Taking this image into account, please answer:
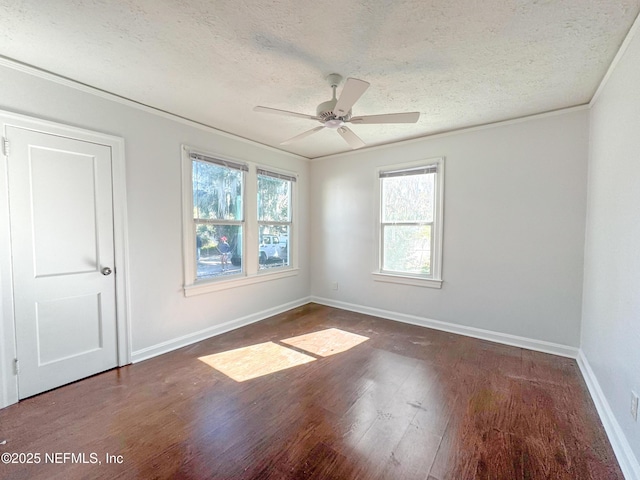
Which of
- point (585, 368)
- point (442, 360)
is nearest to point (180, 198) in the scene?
point (442, 360)

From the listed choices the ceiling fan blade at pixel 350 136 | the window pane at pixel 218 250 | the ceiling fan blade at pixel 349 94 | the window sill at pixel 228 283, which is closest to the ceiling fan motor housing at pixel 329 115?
the ceiling fan blade at pixel 349 94

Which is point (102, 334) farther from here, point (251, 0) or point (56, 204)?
point (251, 0)

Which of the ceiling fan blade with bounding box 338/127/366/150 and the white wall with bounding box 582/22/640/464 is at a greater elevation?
the ceiling fan blade with bounding box 338/127/366/150

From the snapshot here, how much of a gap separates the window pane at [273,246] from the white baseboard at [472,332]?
1159 millimetres

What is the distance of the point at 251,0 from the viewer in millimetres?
1500

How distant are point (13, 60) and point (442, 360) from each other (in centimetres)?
435

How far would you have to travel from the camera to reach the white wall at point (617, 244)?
5.16ft

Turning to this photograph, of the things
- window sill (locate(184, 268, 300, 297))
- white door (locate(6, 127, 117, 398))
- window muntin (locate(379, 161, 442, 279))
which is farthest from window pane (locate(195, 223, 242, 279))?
window muntin (locate(379, 161, 442, 279))

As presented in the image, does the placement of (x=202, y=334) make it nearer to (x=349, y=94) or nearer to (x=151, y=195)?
(x=151, y=195)

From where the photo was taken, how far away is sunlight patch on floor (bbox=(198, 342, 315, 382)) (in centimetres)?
256

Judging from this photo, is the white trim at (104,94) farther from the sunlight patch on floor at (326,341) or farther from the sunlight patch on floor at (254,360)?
the sunlight patch on floor at (326,341)

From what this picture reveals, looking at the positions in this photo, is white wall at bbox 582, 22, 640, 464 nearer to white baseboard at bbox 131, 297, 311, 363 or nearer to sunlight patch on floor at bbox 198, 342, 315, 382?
sunlight patch on floor at bbox 198, 342, 315, 382

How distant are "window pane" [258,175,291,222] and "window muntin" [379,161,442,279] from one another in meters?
1.50

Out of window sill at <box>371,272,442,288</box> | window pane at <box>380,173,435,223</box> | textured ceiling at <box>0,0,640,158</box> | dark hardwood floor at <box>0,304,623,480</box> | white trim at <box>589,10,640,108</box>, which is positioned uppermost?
textured ceiling at <box>0,0,640,158</box>
